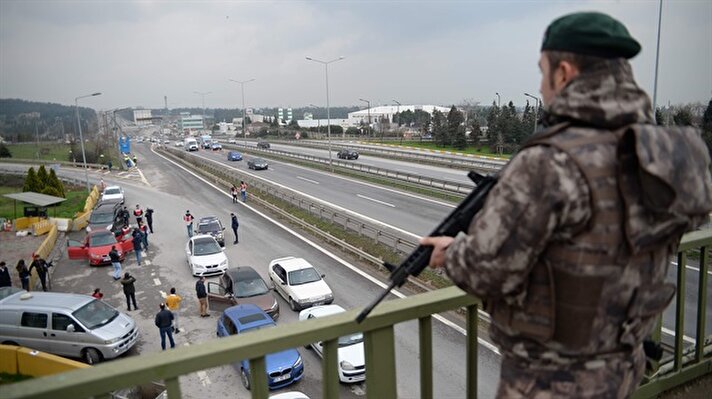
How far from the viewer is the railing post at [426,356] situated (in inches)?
103

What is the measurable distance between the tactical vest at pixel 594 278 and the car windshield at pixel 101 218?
96.6 feet

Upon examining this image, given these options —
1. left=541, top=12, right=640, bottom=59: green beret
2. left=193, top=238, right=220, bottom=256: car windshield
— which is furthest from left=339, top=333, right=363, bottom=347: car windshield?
left=193, top=238, right=220, bottom=256: car windshield

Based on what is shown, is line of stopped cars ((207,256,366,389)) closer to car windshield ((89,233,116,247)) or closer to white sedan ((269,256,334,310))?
white sedan ((269,256,334,310))

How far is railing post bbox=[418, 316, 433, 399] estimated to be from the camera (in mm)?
2615

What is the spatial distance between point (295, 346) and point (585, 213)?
1313 mm

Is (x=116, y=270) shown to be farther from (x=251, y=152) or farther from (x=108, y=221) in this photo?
(x=251, y=152)

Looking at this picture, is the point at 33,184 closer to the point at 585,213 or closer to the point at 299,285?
the point at 299,285

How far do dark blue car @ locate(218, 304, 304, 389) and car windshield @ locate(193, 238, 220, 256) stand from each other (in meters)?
7.58

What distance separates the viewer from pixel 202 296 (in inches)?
614

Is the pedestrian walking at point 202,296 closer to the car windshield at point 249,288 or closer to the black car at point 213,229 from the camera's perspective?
the car windshield at point 249,288

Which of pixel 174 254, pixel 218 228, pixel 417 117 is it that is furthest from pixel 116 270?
pixel 417 117

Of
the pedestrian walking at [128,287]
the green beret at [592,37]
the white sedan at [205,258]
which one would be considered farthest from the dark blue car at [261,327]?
the green beret at [592,37]

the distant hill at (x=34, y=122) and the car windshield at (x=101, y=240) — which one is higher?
the distant hill at (x=34, y=122)

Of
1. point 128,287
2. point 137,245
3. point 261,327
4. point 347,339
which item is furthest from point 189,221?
point 347,339
